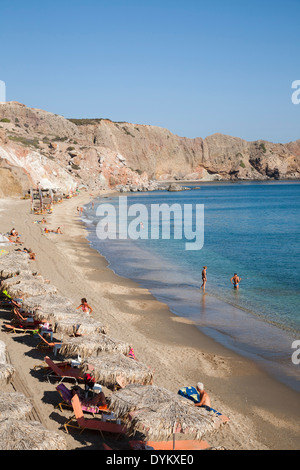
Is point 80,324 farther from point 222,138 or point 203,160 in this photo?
point 222,138

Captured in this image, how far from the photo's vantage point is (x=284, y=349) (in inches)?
470

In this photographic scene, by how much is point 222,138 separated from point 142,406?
169890mm

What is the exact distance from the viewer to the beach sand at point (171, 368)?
771 cm

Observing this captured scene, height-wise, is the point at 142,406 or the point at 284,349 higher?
the point at 142,406

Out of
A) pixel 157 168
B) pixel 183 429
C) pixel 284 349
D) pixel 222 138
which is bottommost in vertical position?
pixel 284 349

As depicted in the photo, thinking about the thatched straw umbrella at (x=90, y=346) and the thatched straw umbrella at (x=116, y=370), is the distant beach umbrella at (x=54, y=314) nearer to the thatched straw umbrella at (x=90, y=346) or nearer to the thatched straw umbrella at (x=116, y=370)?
the thatched straw umbrella at (x=90, y=346)

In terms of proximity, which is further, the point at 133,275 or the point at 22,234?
the point at 22,234

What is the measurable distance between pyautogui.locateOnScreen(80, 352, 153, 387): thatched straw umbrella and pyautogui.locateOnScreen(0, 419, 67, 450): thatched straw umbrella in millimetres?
1998

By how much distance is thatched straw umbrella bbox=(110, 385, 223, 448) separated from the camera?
6254 mm

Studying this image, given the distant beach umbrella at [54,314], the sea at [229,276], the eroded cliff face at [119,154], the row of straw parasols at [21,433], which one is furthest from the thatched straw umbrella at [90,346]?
the eroded cliff face at [119,154]

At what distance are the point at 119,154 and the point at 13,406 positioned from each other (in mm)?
101317

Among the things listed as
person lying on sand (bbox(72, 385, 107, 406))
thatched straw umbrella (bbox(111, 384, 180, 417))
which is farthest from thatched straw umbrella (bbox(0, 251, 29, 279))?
thatched straw umbrella (bbox(111, 384, 180, 417))

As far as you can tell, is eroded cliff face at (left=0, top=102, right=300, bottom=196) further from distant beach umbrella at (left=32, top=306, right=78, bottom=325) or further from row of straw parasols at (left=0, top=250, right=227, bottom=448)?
row of straw parasols at (left=0, top=250, right=227, bottom=448)
